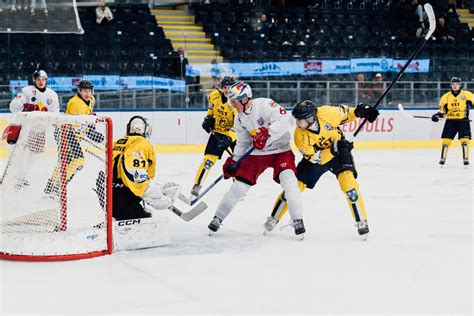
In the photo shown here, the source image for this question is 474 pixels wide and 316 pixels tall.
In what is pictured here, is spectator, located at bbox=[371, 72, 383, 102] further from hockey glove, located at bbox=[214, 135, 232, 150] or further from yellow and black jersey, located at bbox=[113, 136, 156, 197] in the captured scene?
yellow and black jersey, located at bbox=[113, 136, 156, 197]

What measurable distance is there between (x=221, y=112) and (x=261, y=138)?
6.69 ft

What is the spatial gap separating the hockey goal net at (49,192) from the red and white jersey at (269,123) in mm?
975

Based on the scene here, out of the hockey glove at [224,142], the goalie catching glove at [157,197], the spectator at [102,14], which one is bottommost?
the goalie catching glove at [157,197]

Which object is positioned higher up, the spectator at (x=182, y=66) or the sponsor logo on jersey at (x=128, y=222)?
the spectator at (x=182, y=66)

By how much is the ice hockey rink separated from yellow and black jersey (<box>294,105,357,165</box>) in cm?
53

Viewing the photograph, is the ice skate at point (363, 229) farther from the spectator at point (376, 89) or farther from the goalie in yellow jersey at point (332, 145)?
the spectator at point (376, 89)

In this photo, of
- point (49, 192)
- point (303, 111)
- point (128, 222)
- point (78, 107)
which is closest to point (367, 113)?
point (303, 111)

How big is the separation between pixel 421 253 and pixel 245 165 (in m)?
1.23

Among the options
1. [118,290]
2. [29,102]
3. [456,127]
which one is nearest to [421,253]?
[118,290]

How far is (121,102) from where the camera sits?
1150 centimetres

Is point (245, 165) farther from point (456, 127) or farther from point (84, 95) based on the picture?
point (456, 127)

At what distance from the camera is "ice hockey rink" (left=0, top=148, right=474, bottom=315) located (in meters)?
3.26

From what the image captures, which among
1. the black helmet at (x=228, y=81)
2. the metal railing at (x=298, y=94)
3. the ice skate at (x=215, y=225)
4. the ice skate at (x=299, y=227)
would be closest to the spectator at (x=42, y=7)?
the metal railing at (x=298, y=94)

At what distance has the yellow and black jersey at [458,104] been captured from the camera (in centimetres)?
994
